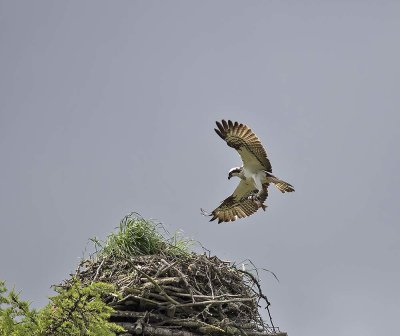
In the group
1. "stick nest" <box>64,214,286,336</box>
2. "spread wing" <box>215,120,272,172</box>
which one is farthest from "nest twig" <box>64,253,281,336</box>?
"spread wing" <box>215,120,272,172</box>

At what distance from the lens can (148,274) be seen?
12445mm

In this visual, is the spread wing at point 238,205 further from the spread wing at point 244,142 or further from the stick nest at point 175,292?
the stick nest at point 175,292

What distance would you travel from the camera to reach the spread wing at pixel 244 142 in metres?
16.0

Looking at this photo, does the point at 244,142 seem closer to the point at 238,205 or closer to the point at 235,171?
the point at 235,171

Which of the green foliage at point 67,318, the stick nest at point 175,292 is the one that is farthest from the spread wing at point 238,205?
the green foliage at point 67,318

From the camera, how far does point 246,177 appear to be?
1689 cm

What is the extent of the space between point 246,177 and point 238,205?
91cm

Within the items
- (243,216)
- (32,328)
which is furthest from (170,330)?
(243,216)

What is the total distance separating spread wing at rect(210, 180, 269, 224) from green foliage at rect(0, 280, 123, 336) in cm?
688

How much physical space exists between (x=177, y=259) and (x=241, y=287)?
1218 mm

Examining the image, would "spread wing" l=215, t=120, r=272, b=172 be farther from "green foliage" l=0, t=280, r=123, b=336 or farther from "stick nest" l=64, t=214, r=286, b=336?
"green foliage" l=0, t=280, r=123, b=336

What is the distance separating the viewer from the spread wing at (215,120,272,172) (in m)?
16.0

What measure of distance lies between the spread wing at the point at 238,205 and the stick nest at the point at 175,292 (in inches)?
146

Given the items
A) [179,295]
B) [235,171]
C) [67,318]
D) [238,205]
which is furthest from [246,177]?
[67,318]
